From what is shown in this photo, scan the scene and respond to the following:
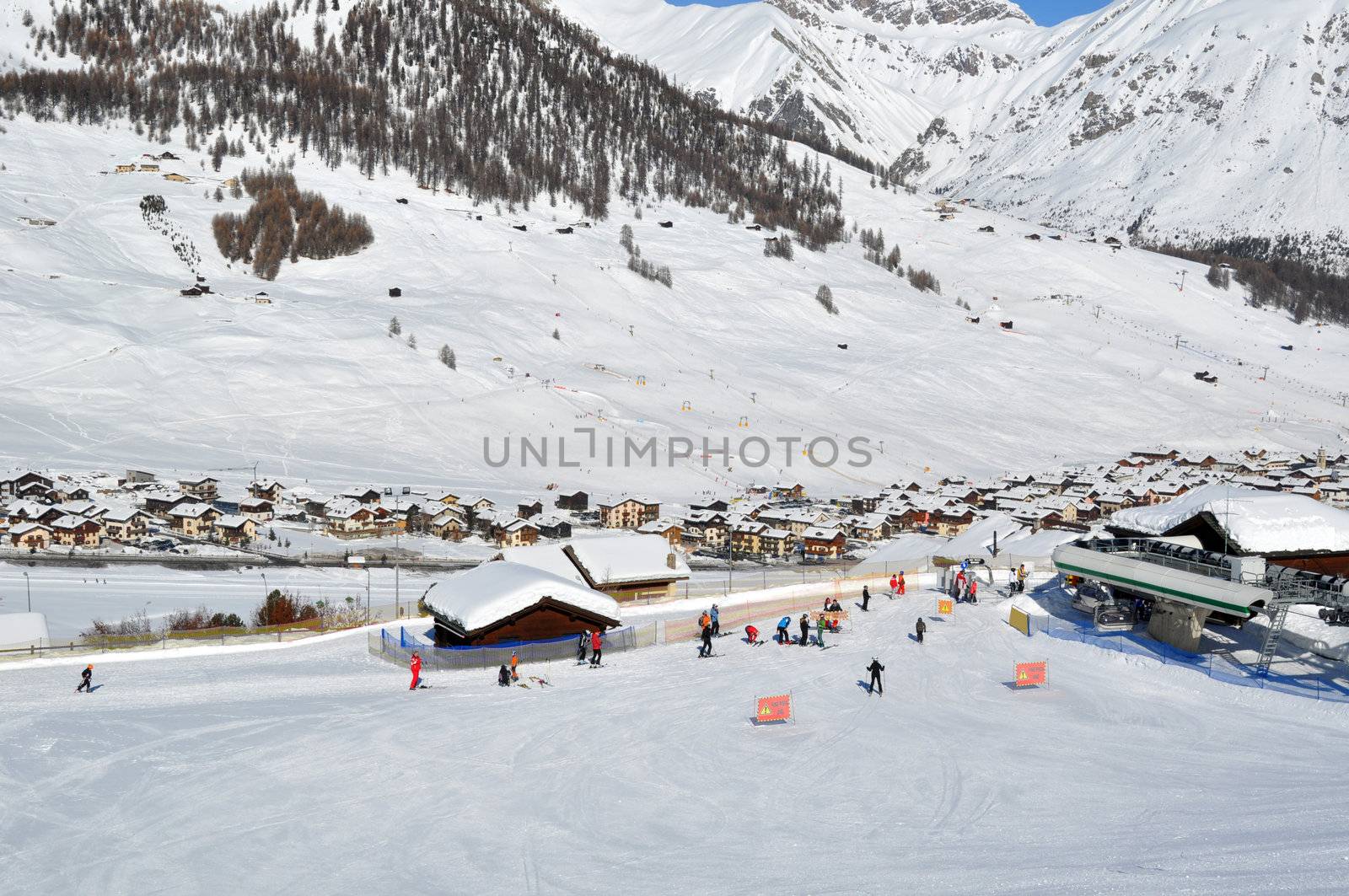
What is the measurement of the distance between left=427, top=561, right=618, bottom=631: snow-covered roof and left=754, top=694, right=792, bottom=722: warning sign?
24.7 feet

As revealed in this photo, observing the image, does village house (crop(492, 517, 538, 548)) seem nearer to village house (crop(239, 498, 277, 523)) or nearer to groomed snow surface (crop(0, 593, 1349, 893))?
village house (crop(239, 498, 277, 523))

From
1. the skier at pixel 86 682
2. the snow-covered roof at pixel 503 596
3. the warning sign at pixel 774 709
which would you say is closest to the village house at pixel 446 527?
the snow-covered roof at pixel 503 596

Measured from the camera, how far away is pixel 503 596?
22.2 m

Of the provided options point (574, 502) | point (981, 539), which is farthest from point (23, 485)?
point (981, 539)

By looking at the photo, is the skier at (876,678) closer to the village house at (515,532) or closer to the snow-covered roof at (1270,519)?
the snow-covered roof at (1270,519)

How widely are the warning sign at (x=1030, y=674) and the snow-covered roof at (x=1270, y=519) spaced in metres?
6.92

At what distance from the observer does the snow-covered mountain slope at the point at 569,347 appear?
248 ft

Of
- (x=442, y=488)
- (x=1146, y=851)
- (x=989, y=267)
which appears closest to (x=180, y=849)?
(x=1146, y=851)

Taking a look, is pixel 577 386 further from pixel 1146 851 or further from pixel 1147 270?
pixel 1147 270

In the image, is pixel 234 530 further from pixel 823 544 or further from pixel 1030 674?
pixel 1030 674

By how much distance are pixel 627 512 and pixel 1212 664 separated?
48.5 m

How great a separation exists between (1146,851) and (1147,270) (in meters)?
167

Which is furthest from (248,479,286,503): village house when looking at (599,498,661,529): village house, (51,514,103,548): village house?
(599,498,661,529): village house

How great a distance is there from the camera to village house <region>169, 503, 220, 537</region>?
54156mm
